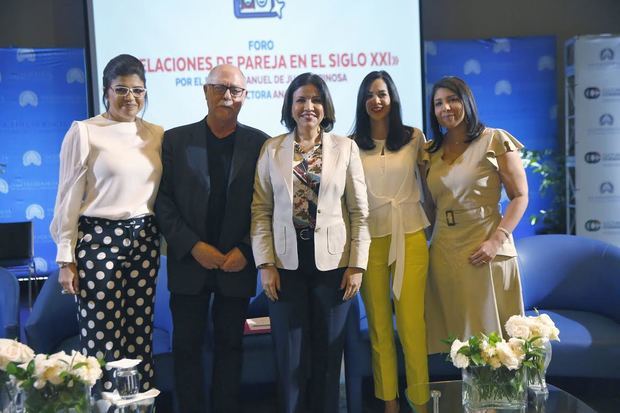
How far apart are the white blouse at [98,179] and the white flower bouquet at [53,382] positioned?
0.76 m

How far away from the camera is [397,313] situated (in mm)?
3256

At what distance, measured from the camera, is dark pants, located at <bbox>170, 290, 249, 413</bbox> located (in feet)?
9.48

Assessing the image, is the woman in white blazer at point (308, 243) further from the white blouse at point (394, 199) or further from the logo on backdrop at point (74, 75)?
the logo on backdrop at point (74, 75)

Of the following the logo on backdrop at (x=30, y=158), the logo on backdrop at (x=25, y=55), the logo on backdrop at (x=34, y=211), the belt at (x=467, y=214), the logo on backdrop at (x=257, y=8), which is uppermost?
the logo on backdrop at (x=257, y=8)

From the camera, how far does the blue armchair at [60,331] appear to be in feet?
11.1

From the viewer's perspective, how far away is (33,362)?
203 centimetres

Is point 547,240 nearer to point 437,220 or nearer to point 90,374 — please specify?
point 437,220

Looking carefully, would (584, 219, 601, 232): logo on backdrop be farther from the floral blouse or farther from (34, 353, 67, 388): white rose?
(34, 353, 67, 388): white rose

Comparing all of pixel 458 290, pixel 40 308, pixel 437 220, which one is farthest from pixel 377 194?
pixel 40 308

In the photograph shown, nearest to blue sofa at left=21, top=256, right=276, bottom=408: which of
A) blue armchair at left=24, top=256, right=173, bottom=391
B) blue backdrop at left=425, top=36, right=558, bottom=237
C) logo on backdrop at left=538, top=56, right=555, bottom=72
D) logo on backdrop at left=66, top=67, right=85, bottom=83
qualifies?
blue armchair at left=24, top=256, right=173, bottom=391

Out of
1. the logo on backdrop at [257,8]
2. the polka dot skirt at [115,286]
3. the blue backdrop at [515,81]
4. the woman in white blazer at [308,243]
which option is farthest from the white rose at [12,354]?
the blue backdrop at [515,81]

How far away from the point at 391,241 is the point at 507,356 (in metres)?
0.96

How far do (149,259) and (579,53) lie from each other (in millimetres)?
4995

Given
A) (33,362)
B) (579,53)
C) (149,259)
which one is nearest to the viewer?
(33,362)
